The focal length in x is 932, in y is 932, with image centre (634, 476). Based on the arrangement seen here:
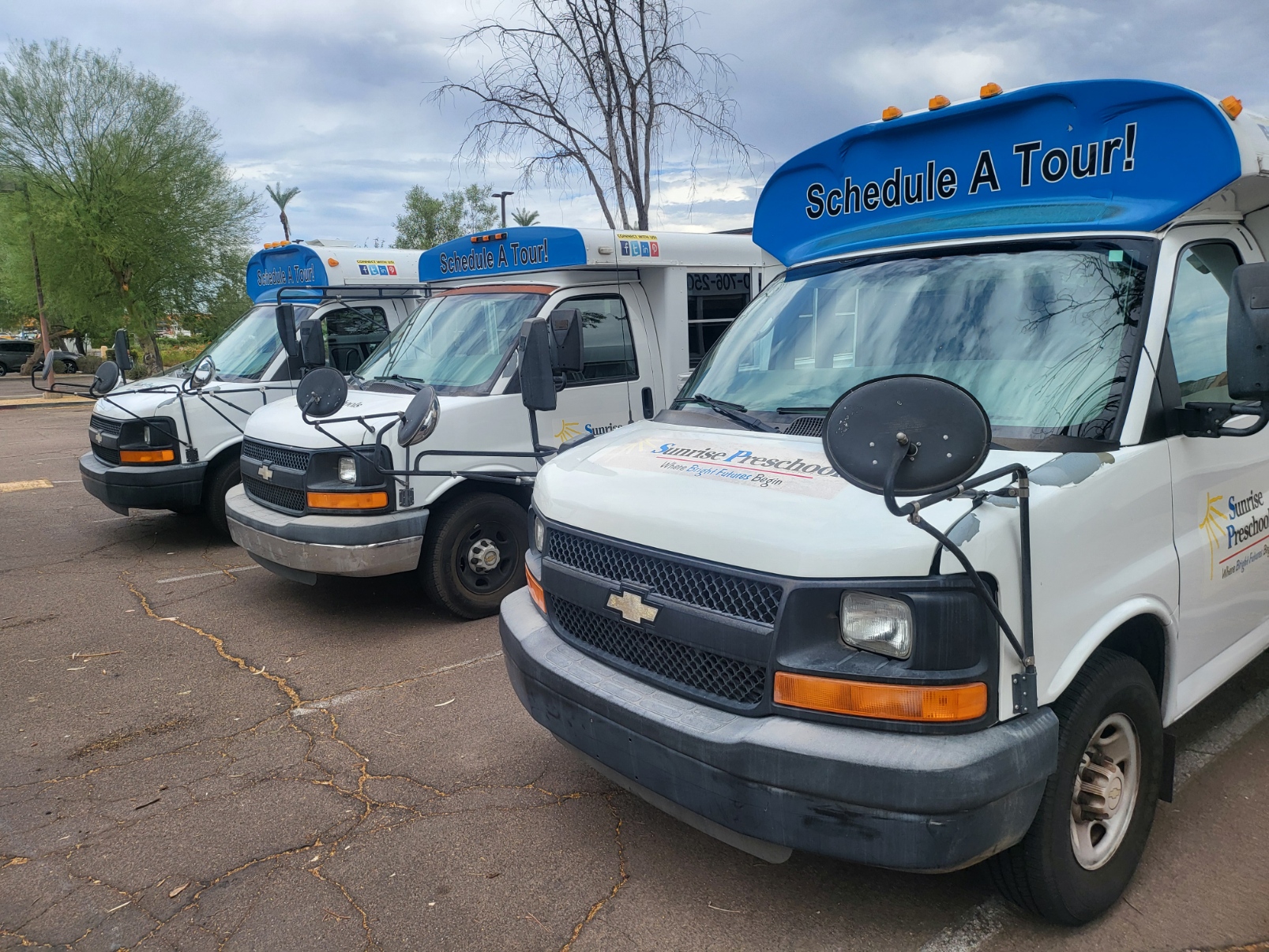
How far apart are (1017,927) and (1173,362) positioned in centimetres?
185

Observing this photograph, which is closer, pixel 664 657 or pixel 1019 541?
pixel 1019 541

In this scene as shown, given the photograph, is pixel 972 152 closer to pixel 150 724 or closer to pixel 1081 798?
pixel 1081 798

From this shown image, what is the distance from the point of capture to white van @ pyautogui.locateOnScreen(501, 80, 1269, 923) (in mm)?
2338

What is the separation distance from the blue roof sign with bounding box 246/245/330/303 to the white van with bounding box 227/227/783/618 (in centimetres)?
171

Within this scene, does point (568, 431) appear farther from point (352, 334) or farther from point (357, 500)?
point (352, 334)

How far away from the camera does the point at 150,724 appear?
4613 millimetres

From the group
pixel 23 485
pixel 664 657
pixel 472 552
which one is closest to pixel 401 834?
pixel 664 657

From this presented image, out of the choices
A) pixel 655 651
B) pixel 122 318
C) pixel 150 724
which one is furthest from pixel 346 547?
pixel 122 318

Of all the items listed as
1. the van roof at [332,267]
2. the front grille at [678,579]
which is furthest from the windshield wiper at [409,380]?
the front grille at [678,579]

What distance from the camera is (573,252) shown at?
640 cm

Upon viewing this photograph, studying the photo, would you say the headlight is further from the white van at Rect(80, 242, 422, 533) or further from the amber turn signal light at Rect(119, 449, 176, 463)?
the amber turn signal light at Rect(119, 449, 176, 463)

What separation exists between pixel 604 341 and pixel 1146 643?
4.42m

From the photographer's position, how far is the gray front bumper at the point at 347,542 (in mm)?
5613

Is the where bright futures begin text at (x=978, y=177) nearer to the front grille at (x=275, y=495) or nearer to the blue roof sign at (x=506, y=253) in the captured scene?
the blue roof sign at (x=506, y=253)
